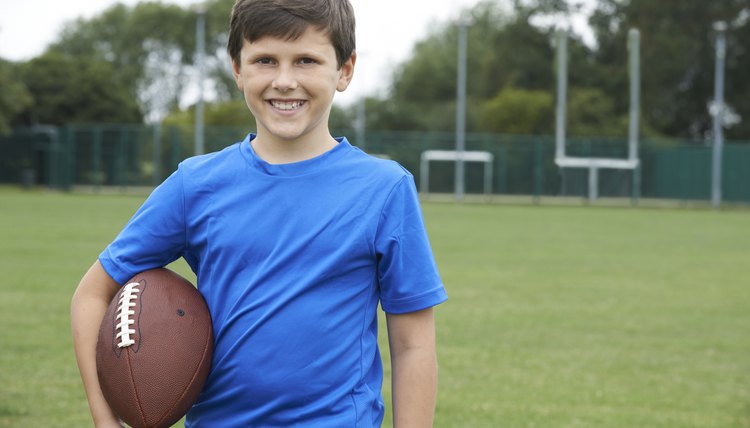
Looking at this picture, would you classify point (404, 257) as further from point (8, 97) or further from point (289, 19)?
point (8, 97)

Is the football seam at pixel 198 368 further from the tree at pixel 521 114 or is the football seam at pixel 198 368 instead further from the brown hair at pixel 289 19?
the tree at pixel 521 114

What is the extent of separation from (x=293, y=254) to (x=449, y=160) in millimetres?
43039

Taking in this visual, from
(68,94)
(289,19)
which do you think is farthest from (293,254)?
(68,94)

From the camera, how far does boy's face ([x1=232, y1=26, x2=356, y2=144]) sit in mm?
2389

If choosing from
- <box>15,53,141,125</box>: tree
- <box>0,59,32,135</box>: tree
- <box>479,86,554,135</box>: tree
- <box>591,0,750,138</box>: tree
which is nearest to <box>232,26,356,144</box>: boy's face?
<box>0,59,32,135</box>: tree

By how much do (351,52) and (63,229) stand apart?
63.2 feet

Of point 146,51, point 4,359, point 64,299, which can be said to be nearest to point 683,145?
point 64,299

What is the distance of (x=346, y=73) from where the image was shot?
101 inches

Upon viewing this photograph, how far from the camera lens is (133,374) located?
239 centimetres

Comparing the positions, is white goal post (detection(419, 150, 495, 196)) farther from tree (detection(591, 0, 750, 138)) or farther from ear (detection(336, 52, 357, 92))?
ear (detection(336, 52, 357, 92))

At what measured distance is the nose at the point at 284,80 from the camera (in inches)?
93.7

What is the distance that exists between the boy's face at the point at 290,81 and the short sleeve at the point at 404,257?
0.24m

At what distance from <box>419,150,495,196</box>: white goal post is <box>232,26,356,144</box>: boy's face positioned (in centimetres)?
4199

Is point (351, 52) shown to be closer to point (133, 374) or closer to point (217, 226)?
point (217, 226)
